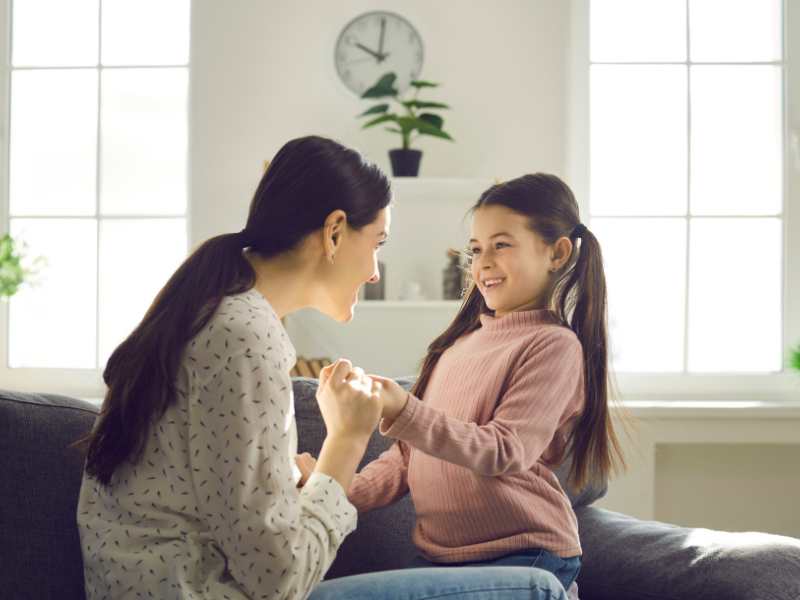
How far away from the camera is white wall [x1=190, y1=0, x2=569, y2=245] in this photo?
379cm

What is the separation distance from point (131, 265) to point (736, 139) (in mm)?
2572

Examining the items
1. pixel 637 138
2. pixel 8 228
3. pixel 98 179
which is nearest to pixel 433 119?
pixel 637 138

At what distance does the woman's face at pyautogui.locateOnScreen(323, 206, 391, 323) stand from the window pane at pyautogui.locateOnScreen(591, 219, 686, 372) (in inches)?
96.1

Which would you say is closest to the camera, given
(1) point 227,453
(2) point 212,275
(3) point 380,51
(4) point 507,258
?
(1) point 227,453

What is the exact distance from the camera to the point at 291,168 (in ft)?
4.52

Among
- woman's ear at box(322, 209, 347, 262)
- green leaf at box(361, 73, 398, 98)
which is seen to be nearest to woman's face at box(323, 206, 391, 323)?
woman's ear at box(322, 209, 347, 262)

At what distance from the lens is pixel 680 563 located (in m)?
1.83

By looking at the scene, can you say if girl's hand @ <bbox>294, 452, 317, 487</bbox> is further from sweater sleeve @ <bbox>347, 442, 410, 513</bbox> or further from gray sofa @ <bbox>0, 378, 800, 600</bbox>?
gray sofa @ <bbox>0, 378, 800, 600</bbox>

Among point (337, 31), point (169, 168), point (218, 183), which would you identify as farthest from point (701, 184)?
point (169, 168)

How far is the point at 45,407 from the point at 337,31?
2.54 meters

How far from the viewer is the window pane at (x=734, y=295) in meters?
3.81

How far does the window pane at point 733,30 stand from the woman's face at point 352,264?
2768mm

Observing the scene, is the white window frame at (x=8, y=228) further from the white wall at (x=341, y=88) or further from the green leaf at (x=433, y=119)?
the green leaf at (x=433, y=119)

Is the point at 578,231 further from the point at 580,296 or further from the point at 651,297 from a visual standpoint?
the point at 651,297
